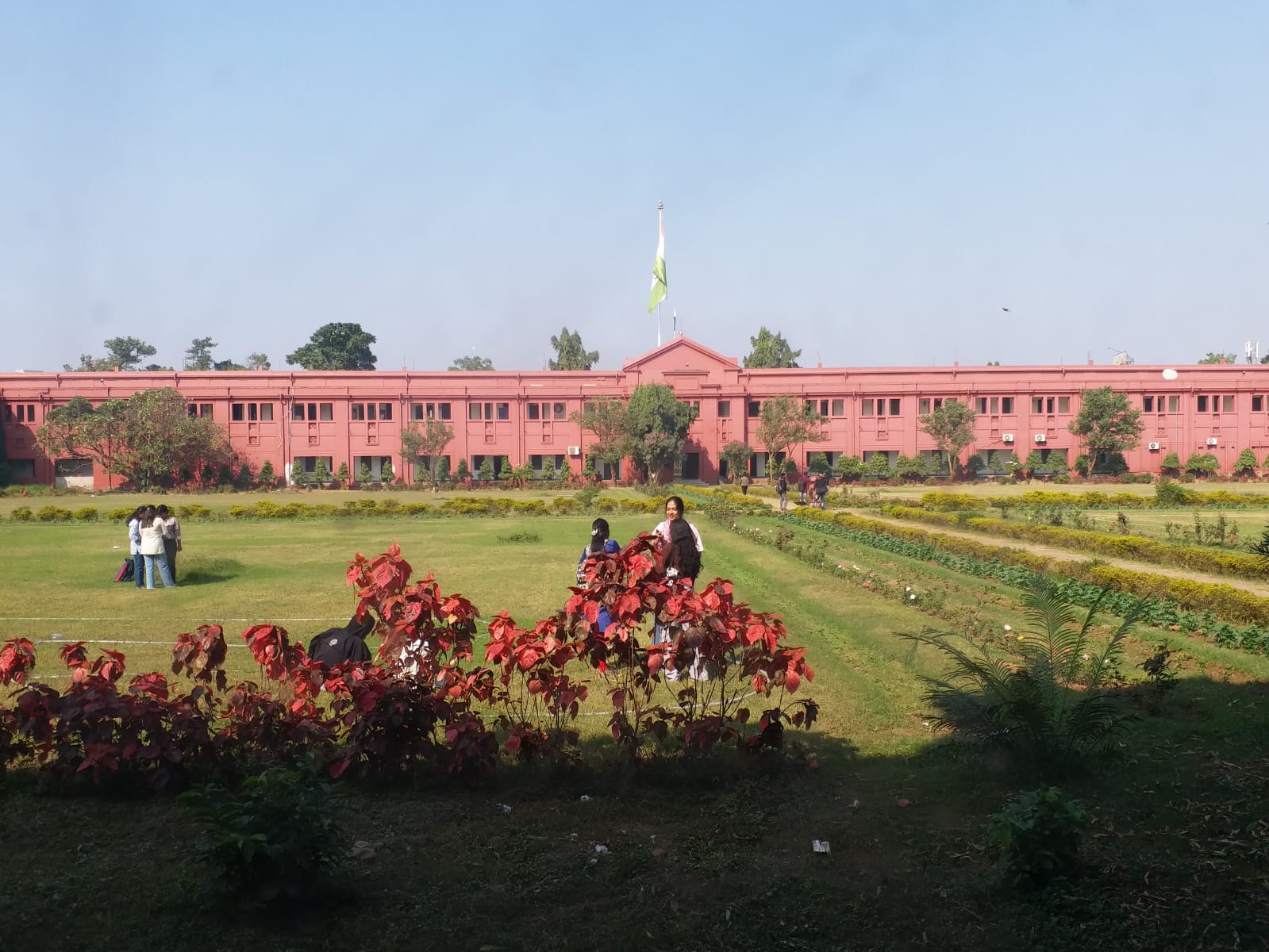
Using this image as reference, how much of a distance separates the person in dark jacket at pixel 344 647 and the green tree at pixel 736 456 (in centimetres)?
3787

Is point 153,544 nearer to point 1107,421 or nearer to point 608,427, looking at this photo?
point 608,427

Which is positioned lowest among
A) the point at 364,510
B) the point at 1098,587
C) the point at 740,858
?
the point at 740,858

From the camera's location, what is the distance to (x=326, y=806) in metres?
3.98

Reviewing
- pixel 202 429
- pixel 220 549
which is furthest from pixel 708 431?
pixel 220 549

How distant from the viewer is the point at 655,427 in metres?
41.8

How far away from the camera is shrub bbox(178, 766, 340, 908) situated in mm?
3465

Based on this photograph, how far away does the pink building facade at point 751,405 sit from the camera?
4434 centimetres

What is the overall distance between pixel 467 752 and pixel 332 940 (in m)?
1.39

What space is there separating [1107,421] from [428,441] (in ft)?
98.5

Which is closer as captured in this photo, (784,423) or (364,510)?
(364,510)

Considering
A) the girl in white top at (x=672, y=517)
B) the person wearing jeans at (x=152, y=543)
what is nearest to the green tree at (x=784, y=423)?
the person wearing jeans at (x=152, y=543)

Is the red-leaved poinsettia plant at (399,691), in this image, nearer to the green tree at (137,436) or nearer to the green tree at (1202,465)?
the green tree at (137,436)

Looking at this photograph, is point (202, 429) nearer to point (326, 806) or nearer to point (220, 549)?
point (220, 549)

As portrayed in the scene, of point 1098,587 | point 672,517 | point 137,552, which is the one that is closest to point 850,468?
point 1098,587
